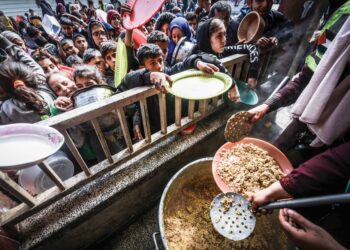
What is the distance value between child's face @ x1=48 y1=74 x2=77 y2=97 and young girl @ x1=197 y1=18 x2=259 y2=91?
1.73 m

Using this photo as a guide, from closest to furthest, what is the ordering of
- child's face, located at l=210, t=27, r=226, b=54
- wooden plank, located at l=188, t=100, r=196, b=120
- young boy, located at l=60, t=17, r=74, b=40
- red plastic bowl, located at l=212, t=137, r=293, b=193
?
red plastic bowl, located at l=212, t=137, r=293, b=193, wooden plank, located at l=188, t=100, r=196, b=120, child's face, located at l=210, t=27, r=226, b=54, young boy, located at l=60, t=17, r=74, b=40

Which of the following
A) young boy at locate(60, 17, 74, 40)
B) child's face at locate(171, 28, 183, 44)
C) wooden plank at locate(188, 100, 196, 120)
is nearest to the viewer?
wooden plank at locate(188, 100, 196, 120)

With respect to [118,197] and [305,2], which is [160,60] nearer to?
[118,197]

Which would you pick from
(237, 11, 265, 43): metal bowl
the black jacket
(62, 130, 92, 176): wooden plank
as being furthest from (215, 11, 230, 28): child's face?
(62, 130, 92, 176): wooden plank

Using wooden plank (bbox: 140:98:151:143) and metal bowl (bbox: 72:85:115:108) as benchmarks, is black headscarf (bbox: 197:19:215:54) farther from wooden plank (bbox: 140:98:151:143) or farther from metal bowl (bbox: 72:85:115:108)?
metal bowl (bbox: 72:85:115:108)

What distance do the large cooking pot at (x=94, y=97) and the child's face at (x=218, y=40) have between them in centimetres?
133

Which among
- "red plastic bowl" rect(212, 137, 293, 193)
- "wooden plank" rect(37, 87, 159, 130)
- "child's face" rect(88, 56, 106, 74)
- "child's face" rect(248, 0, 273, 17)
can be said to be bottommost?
"red plastic bowl" rect(212, 137, 293, 193)

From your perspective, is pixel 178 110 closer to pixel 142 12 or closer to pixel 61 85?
pixel 142 12

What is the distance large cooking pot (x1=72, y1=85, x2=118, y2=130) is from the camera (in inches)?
65.3

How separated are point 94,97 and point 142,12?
924 mm

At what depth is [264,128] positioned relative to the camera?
2734 mm

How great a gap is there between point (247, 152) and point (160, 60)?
1.30 metres

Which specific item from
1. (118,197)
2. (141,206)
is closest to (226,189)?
(118,197)

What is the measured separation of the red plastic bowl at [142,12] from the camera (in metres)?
1.54
